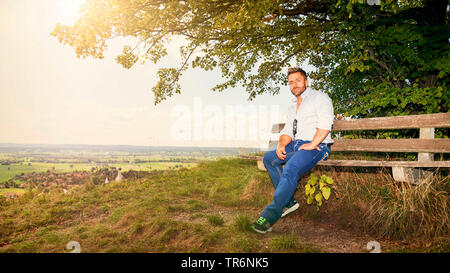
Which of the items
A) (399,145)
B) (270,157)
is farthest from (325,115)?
(399,145)

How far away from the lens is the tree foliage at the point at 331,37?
5.72m

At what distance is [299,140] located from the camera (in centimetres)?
401

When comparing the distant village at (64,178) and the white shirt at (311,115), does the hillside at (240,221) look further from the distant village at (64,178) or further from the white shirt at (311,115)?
the white shirt at (311,115)

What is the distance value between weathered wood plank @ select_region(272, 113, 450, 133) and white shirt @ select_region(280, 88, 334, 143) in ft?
3.82

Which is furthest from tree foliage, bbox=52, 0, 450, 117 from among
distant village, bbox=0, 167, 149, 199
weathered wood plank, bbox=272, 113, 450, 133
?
distant village, bbox=0, 167, 149, 199

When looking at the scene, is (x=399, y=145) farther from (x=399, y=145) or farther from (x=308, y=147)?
(x=308, y=147)

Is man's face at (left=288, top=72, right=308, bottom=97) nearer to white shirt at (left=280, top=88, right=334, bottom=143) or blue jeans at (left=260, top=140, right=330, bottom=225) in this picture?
white shirt at (left=280, top=88, right=334, bottom=143)

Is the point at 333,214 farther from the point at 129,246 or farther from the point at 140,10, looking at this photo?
the point at 140,10

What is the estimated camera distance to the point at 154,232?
4.20 meters

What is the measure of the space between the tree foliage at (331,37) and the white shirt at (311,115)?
7.69ft

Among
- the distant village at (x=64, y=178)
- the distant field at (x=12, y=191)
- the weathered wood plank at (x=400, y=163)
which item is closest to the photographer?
the weathered wood plank at (x=400, y=163)

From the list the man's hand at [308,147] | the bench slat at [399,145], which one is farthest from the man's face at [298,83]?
the bench slat at [399,145]
